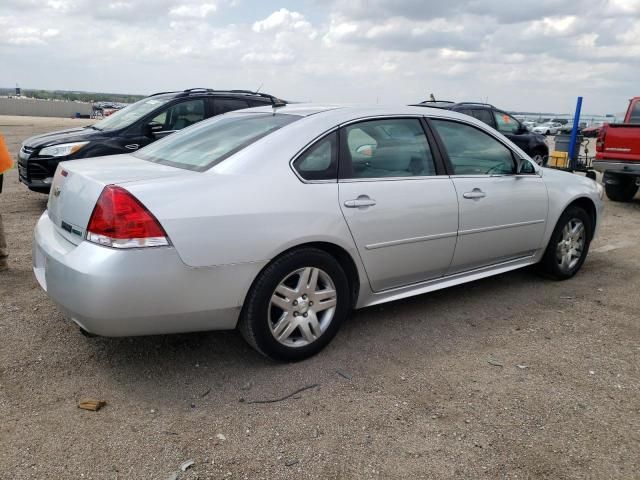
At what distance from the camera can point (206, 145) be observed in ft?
11.9

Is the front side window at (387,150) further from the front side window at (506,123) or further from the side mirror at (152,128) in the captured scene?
the front side window at (506,123)

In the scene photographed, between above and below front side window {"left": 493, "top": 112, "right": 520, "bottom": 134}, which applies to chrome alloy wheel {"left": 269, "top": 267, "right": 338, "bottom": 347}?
below

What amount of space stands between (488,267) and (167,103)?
212 inches

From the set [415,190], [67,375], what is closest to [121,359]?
[67,375]

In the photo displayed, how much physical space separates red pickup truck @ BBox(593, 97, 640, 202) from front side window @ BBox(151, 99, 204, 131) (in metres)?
6.56

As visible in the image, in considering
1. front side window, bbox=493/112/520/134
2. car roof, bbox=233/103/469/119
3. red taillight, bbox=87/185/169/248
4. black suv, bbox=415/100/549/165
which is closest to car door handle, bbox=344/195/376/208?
car roof, bbox=233/103/469/119

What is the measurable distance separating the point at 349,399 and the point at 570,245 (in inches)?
122

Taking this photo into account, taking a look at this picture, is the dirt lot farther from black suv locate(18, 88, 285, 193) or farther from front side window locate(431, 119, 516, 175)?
black suv locate(18, 88, 285, 193)

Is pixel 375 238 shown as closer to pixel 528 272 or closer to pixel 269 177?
pixel 269 177

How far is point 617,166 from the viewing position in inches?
354

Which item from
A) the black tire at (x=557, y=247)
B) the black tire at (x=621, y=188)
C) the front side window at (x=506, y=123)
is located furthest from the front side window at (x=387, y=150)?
the front side window at (x=506, y=123)

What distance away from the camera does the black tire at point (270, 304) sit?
3.11 m

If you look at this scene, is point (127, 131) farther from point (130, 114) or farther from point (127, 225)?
point (127, 225)

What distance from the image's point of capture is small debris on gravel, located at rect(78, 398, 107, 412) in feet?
9.43
